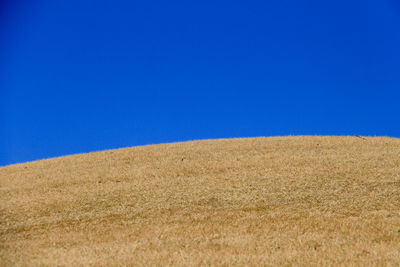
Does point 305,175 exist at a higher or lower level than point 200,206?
higher

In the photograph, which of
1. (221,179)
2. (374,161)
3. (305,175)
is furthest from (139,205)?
(374,161)

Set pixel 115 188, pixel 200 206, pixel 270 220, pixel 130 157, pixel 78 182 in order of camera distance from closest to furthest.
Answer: pixel 270 220 < pixel 200 206 < pixel 115 188 < pixel 78 182 < pixel 130 157

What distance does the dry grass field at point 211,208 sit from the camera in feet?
34.8

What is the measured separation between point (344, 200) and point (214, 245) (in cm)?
650

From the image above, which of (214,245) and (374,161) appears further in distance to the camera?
(374,161)

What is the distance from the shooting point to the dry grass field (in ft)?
34.8

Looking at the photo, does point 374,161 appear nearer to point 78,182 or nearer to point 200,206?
point 200,206

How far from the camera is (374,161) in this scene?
20797 mm

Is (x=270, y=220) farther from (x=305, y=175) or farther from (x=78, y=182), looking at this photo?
(x=78, y=182)

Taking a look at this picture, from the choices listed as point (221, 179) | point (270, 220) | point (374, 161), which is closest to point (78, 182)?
point (221, 179)

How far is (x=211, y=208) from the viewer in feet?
48.9

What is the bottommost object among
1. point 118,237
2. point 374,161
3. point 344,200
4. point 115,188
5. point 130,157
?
point 118,237

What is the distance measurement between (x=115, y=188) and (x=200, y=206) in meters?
4.91

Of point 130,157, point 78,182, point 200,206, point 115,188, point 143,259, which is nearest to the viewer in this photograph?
point 143,259
